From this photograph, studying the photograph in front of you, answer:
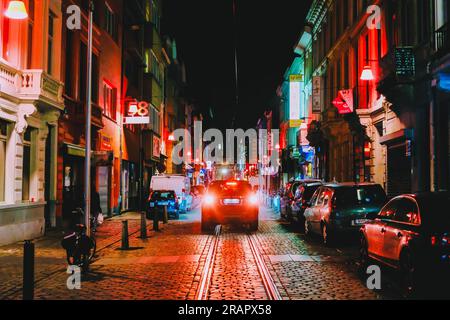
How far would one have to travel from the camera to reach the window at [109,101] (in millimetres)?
30030

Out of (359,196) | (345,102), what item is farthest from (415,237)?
(345,102)

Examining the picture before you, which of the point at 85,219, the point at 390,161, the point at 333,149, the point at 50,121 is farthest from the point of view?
the point at 333,149

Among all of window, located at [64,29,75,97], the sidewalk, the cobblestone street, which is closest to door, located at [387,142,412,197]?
the cobblestone street

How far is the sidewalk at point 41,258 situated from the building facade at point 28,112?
0.77 metres

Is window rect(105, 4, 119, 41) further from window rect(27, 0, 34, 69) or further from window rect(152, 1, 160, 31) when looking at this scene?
window rect(152, 1, 160, 31)

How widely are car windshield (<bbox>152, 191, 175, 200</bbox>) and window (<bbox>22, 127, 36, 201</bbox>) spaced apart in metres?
10.8

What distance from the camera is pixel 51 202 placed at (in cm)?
2127

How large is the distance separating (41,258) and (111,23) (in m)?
19.8

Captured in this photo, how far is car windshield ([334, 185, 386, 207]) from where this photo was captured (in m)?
15.6

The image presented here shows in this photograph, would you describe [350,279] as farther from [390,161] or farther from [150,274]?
[390,161]

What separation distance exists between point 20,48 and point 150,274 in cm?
978

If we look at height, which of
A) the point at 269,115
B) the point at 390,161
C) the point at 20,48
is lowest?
the point at 390,161

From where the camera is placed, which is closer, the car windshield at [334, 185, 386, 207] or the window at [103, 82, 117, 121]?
the car windshield at [334, 185, 386, 207]
